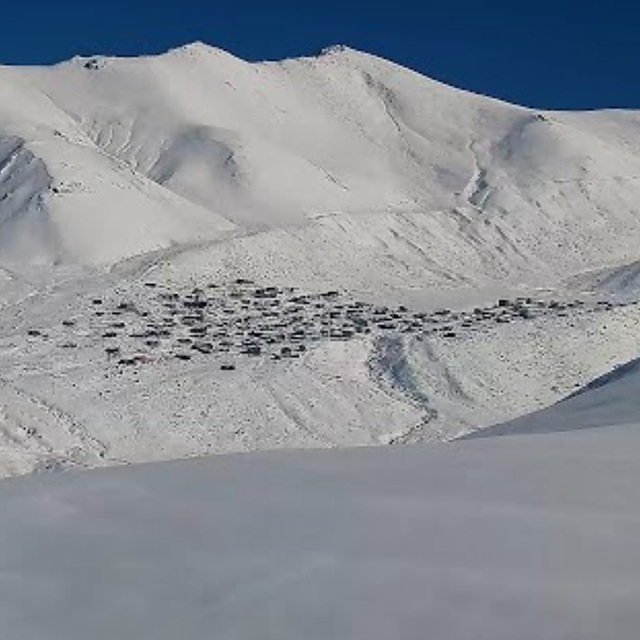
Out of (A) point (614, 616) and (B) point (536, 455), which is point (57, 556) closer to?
(A) point (614, 616)

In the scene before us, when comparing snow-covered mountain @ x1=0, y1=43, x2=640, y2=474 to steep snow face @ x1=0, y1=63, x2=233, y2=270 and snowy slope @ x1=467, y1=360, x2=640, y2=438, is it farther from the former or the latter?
snowy slope @ x1=467, y1=360, x2=640, y2=438

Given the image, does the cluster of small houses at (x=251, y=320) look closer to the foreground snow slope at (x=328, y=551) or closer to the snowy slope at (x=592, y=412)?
the snowy slope at (x=592, y=412)

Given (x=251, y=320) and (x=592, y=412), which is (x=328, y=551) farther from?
(x=251, y=320)

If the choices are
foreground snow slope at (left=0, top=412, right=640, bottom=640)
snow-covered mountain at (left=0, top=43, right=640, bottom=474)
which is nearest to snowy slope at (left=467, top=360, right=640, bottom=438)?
foreground snow slope at (left=0, top=412, right=640, bottom=640)

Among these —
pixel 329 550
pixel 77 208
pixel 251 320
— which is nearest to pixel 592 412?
pixel 329 550

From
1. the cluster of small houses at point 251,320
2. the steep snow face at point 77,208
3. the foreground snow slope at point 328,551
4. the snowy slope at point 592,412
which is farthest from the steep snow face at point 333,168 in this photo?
the foreground snow slope at point 328,551

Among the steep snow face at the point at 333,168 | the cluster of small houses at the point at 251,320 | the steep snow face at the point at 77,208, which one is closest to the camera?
the cluster of small houses at the point at 251,320
